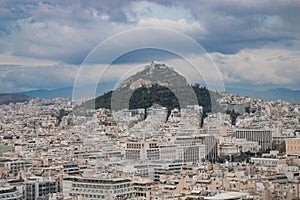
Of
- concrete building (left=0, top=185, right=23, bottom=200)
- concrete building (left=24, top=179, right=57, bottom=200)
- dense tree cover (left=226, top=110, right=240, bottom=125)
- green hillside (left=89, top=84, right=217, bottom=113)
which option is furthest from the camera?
dense tree cover (left=226, top=110, right=240, bottom=125)

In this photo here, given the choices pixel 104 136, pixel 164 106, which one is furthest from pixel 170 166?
pixel 164 106

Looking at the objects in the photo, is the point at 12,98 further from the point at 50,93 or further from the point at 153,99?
the point at 153,99

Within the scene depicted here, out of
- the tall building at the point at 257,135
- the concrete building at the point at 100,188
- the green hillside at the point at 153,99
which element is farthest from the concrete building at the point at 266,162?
the green hillside at the point at 153,99

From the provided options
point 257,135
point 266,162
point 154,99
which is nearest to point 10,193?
point 266,162

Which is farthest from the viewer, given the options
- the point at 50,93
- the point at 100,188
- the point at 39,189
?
the point at 50,93

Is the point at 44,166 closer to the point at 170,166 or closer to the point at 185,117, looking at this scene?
the point at 170,166

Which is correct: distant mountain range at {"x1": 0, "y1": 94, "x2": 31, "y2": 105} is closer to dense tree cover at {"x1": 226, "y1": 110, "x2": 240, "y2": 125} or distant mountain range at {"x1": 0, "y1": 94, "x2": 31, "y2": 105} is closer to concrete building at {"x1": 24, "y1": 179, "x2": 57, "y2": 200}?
dense tree cover at {"x1": 226, "y1": 110, "x2": 240, "y2": 125}

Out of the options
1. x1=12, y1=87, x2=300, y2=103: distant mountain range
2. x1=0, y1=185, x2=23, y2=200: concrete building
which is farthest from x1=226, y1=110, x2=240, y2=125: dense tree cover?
x1=0, y1=185, x2=23, y2=200: concrete building

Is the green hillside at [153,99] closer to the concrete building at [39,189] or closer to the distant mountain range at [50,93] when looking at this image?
the distant mountain range at [50,93]
